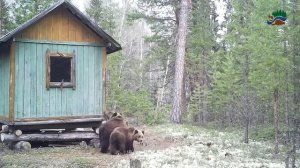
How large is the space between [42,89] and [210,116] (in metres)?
17.2

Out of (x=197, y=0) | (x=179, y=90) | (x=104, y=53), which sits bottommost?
(x=179, y=90)

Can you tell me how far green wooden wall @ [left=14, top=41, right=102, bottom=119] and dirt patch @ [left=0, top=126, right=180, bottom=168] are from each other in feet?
4.45

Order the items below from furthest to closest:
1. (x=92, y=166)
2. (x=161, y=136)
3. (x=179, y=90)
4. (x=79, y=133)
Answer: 1. (x=179, y=90)
2. (x=161, y=136)
3. (x=79, y=133)
4. (x=92, y=166)

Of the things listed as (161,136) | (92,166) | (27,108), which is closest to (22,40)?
(27,108)

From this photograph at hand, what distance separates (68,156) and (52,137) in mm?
2359

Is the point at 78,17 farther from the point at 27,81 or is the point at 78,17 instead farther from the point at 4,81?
the point at 4,81

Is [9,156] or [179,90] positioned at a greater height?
[179,90]

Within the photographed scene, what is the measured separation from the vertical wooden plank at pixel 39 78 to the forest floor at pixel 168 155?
1.49 m

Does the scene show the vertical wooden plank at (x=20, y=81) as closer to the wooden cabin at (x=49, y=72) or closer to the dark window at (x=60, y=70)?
the wooden cabin at (x=49, y=72)

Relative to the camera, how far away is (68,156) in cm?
1310

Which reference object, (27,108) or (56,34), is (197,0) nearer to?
(56,34)

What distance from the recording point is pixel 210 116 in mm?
29453

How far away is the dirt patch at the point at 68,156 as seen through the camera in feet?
37.4

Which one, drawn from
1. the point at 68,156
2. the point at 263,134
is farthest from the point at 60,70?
the point at 263,134
